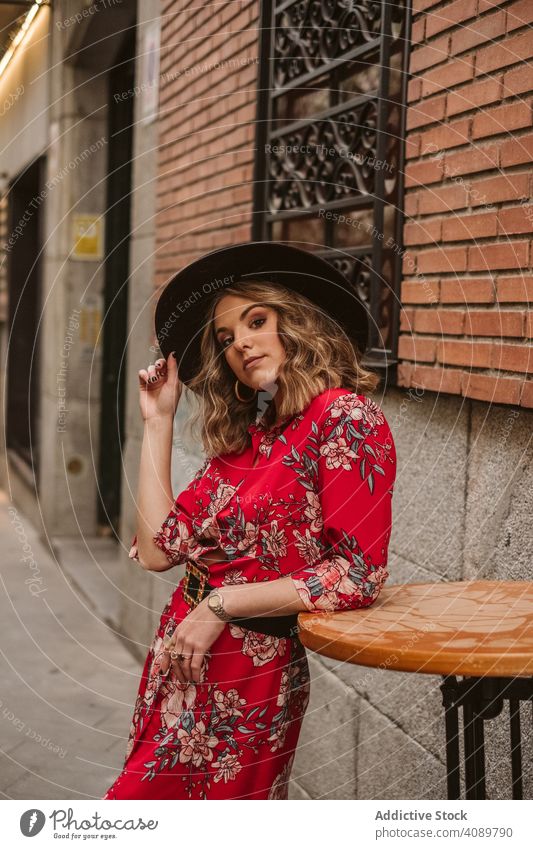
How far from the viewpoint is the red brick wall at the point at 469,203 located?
2492 mm

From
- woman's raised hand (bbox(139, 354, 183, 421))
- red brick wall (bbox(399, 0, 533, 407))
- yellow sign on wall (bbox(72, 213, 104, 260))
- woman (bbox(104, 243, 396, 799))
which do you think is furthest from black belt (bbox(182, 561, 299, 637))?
yellow sign on wall (bbox(72, 213, 104, 260))

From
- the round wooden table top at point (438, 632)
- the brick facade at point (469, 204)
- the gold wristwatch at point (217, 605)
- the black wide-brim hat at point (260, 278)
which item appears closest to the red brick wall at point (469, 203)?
the brick facade at point (469, 204)

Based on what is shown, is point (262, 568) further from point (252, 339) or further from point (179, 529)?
point (252, 339)

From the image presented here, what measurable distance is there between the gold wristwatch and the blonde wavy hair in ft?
1.08

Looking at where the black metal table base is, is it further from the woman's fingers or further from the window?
the window

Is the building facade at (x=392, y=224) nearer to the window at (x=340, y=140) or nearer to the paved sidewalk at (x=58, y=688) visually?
the window at (x=340, y=140)

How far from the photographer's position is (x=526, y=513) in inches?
99.6

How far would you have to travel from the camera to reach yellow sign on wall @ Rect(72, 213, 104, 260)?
27.5 feet

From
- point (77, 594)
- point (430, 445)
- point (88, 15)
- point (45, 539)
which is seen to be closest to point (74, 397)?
point (45, 539)

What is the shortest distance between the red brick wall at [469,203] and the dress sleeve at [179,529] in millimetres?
801

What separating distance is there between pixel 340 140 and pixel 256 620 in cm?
198

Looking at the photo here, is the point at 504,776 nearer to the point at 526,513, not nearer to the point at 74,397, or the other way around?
the point at 526,513

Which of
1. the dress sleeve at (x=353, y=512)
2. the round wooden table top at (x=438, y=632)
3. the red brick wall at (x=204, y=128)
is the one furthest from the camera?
the red brick wall at (x=204, y=128)
